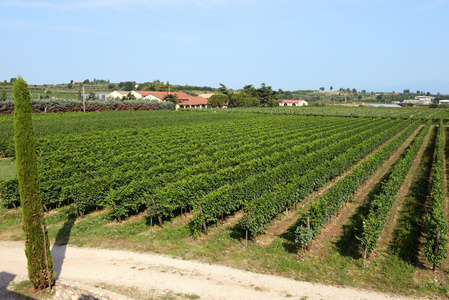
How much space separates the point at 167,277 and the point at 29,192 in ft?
18.4

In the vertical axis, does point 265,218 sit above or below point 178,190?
below

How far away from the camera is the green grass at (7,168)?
25.3 metres

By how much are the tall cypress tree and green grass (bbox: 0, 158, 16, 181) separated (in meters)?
16.7

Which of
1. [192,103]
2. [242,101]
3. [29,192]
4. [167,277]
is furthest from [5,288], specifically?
[242,101]

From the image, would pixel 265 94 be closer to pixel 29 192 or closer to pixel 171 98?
pixel 171 98

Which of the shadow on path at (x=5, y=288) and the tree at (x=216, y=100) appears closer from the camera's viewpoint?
the shadow on path at (x=5, y=288)

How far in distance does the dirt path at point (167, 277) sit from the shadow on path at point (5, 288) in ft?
0.12

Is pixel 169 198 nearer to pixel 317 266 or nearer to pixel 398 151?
pixel 317 266

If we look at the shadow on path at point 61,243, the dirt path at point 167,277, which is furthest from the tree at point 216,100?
the dirt path at point 167,277

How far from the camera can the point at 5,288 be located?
10648 millimetres

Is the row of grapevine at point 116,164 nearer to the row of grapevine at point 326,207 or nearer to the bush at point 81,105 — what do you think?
the row of grapevine at point 326,207

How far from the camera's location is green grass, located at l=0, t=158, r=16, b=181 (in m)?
25.3

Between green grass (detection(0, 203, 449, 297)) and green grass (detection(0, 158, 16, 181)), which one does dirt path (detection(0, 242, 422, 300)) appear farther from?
green grass (detection(0, 158, 16, 181))

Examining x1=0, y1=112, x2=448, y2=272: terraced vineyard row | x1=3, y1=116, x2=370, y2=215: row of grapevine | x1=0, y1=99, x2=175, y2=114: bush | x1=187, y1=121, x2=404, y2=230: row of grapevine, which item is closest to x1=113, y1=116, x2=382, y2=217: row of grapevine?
x1=0, y1=112, x2=448, y2=272: terraced vineyard row
